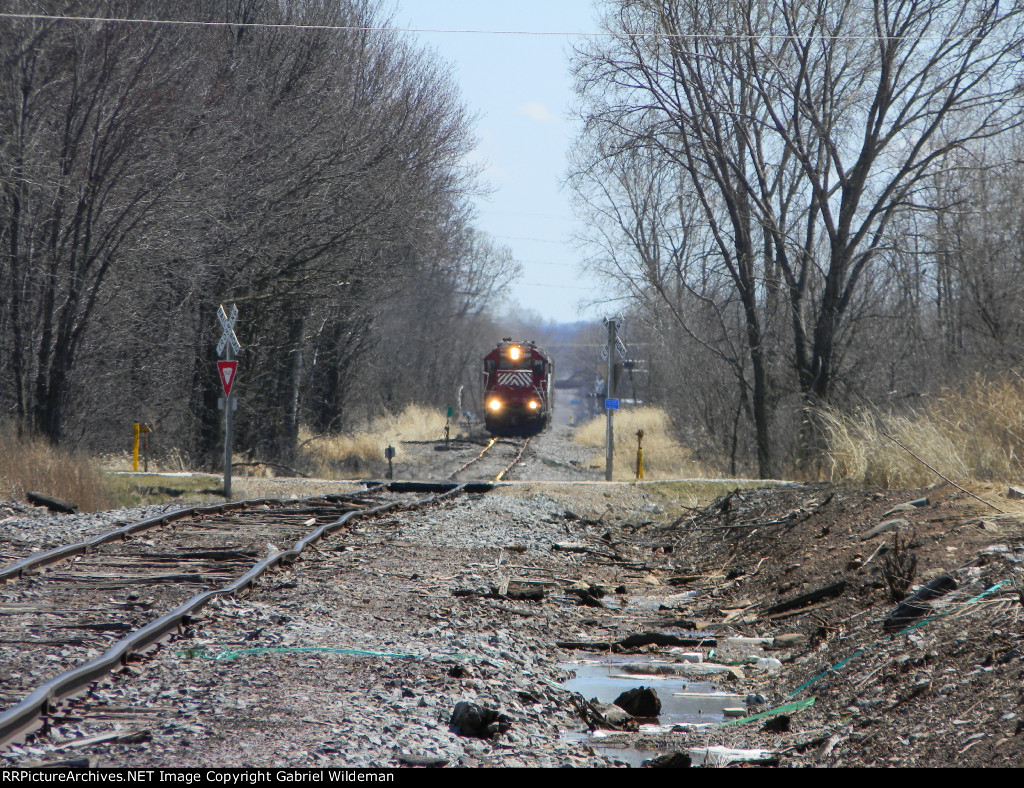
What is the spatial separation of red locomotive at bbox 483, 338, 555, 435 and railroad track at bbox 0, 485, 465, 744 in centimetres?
2637

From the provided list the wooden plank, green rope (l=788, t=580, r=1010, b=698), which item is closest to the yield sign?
the wooden plank

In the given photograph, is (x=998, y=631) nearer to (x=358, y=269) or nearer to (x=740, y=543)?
(x=740, y=543)

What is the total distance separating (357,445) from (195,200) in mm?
13719

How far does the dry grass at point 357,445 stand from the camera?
3045cm

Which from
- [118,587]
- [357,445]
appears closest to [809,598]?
[118,587]

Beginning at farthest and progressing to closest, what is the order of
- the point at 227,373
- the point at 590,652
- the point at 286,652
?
the point at 227,373 < the point at 590,652 < the point at 286,652

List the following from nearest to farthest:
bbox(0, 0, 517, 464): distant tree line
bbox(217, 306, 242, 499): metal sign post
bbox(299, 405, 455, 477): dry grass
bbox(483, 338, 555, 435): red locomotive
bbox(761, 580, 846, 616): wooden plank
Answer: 1. bbox(761, 580, 846, 616): wooden plank
2. bbox(217, 306, 242, 499): metal sign post
3. bbox(0, 0, 517, 464): distant tree line
4. bbox(299, 405, 455, 477): dry grass
5. bbox(483, 338, 555, 435): red locomotive

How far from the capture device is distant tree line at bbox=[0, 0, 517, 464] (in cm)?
2028

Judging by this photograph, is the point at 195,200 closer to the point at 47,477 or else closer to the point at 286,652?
the point at 47,477

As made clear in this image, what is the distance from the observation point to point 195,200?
22516 millimetres

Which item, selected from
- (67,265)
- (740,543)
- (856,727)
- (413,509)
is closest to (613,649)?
(856,727)

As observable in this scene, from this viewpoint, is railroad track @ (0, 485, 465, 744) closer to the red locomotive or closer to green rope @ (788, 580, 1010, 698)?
green rope @ (788, 580, 1010, 698)

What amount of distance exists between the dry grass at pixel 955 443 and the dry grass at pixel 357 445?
16677 millimetres

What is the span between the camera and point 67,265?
67.7 feet
